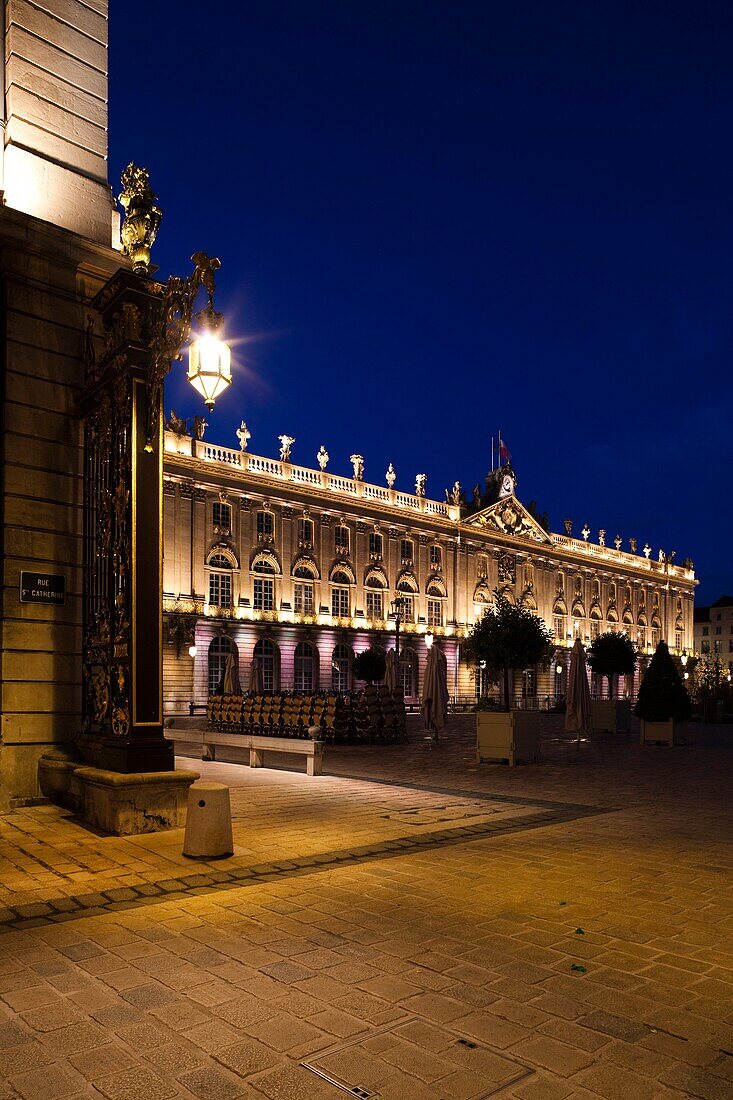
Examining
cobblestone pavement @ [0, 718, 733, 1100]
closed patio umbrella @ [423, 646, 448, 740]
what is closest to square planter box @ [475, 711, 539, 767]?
closed patio umbrella @ [423, 646, 448, 740]

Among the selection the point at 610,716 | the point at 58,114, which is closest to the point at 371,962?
the point at 58,114

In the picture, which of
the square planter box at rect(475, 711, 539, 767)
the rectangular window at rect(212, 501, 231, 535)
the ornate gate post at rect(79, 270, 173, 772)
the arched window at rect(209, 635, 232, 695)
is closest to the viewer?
the ornate gate post at rect(79, 270, 173, 772)

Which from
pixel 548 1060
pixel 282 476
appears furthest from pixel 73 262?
pixel 282 476

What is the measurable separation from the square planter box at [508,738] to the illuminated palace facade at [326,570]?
72.3 ft

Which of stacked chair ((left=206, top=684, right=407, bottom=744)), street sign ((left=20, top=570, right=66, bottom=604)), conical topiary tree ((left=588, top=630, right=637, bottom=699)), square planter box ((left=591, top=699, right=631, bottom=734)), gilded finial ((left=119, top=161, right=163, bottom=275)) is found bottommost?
square planter box ((left=591, top=699, right=631, bottom=734))

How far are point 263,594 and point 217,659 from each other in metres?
4.94

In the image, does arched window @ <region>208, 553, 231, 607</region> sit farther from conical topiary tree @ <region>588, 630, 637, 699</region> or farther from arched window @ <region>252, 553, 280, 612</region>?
conical topiary tree @ <region>588, 630, 637, 699</region>

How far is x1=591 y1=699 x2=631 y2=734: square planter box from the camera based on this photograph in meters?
25.9

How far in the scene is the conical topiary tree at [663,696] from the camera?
21.2m

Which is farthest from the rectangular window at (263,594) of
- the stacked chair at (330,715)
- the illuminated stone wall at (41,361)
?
the illuminated stone wall at (41,361)

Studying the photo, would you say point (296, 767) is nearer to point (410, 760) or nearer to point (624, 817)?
point (410, 760)

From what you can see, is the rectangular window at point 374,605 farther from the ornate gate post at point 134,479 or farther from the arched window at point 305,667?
the ornate gate post at point 134,479

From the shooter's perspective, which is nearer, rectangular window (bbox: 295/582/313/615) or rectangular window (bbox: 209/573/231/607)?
rectangular window (bbox: 209/573/231/607)

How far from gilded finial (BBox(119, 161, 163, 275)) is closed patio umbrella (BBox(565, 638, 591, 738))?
15.9m
